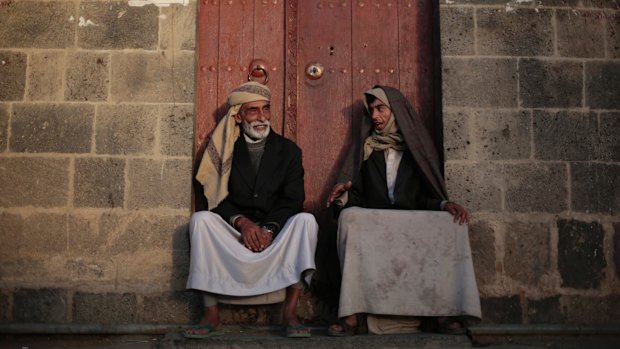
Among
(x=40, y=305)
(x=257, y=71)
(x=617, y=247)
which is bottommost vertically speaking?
(x=40, y=305)

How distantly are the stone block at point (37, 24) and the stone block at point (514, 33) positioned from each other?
3109mm

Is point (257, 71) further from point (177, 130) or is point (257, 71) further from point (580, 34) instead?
point (580, 34)

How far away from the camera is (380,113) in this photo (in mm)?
5332

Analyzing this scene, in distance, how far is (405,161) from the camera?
533 cm

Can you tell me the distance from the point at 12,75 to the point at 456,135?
333 cm

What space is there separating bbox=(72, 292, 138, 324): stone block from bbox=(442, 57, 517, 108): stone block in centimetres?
273

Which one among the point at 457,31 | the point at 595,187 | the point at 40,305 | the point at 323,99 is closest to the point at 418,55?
the point at 457,31

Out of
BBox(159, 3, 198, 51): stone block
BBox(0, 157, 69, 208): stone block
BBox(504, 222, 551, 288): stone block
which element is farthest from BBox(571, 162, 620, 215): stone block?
BBox(0, 157, 69, 208): stone block

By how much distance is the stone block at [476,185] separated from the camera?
526 centimetres

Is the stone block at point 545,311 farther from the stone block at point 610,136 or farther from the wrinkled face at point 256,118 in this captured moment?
the wrinkled face at point 256,118

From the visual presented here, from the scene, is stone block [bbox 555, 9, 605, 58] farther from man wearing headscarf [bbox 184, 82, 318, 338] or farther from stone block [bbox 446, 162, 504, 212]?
man wearing headscarf [bbox 184, 82, 318, 338]

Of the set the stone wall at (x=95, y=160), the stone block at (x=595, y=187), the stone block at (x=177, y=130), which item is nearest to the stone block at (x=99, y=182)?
the stone wall at (x=95, y=160)

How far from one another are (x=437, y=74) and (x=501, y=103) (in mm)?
540

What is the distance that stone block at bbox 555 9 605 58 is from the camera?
17.9 feet
